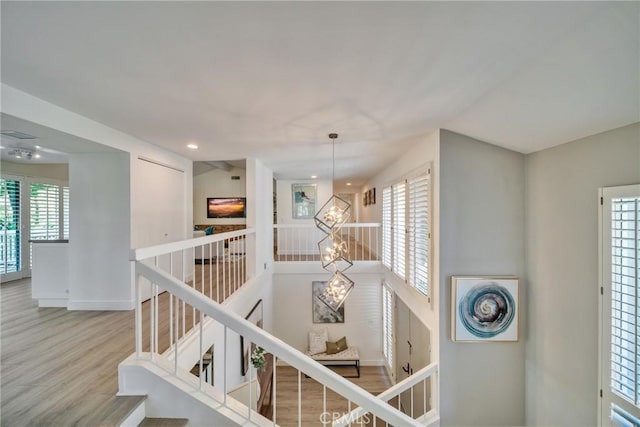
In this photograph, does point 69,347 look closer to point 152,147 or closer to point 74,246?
point 74,246

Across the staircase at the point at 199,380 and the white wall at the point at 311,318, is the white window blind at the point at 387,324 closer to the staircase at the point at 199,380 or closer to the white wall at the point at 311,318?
the white wall at the point at 311,318

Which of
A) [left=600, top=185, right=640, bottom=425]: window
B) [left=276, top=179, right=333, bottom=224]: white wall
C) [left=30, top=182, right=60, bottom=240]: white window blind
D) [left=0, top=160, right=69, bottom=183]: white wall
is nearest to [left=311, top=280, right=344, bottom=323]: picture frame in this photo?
[left=276, top=179, right=333, bottom=224]: white wall

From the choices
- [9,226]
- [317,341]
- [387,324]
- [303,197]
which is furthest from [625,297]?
[9,226]

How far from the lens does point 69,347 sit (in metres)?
2.32

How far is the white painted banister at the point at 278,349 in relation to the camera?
4.70ft

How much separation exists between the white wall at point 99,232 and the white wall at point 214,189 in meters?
4.76

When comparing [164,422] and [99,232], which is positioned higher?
[99,232]

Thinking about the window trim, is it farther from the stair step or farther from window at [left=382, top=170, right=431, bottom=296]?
the stair step

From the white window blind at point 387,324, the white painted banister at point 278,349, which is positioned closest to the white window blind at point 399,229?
the white window blind at point 387,324

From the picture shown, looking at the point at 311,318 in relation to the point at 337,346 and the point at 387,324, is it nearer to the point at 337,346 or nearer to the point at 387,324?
the point at 337,346

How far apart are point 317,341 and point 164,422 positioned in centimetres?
479

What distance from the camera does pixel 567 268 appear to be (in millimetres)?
2373

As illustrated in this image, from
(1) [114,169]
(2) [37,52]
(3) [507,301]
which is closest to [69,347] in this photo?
(1) [114,169]

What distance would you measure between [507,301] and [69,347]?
435 cm
